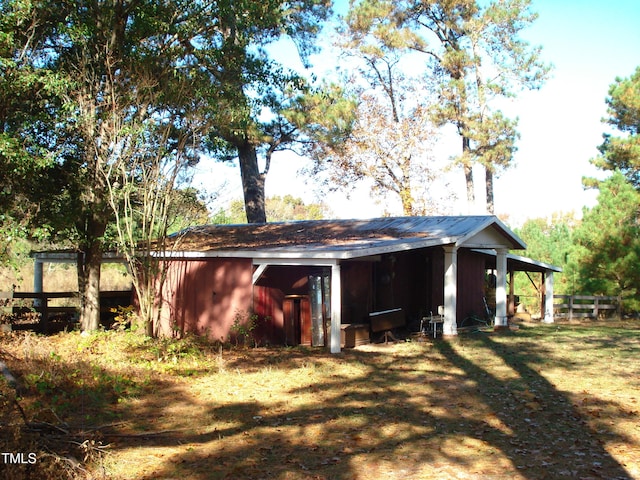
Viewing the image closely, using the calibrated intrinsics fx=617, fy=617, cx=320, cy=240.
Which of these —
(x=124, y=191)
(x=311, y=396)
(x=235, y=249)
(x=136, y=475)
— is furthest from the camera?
(x=235, y=249)

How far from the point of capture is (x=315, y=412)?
8.55m

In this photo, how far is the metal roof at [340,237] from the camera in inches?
543

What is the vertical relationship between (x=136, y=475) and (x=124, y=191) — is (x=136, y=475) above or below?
below

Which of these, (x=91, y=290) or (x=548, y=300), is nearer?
(x=91, y=290)

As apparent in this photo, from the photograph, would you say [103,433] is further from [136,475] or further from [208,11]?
[208,11]

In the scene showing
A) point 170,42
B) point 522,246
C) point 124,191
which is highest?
point 170,42

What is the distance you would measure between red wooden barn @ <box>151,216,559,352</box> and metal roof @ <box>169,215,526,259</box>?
0.10 ft

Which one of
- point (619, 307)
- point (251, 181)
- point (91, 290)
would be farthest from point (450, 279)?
point (251, 181)

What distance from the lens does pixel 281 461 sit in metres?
6.56

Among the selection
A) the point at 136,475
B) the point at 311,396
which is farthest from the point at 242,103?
the point at 136,475

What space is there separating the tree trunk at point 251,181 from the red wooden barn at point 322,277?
20.6 ft

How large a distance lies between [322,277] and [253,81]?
6.87 m

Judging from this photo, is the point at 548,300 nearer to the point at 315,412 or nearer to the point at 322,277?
the point at 322,277

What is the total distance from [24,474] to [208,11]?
13.0 meters
